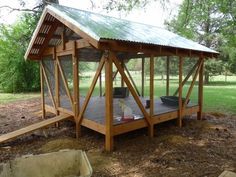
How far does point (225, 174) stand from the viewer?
333 cm

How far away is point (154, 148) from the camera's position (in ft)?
18.4

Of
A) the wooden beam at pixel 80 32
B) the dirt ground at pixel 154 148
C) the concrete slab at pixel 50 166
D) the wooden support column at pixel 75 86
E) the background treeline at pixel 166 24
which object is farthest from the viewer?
the background treeline at pixel 166 24

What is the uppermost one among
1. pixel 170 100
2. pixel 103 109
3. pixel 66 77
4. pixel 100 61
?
pixel 100 61

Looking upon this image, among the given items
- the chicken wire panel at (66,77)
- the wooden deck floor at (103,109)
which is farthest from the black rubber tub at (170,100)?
the chicken wire panel at (66,77)

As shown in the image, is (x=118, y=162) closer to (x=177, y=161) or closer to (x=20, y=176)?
(x=177, y=161)

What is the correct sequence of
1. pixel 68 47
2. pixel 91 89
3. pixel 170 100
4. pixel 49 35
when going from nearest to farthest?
pixel 91 89
pixel 68 47
pixel 49 35
pixel 170 100

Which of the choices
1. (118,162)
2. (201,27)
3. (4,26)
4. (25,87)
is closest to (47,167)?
(118,162)

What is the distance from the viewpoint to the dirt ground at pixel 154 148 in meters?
4.50

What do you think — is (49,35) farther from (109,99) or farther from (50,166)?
(50,166)

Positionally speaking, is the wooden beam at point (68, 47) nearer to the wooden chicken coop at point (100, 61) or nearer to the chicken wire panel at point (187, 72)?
the wooden chicken coop at point (100, 61)

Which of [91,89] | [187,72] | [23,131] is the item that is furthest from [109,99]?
[187,72]

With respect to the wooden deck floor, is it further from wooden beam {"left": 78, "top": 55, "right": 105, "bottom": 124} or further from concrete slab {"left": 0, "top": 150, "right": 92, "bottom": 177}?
concrete slab {"left": 0, "top": 150, "right": 92, "bottom": 177}

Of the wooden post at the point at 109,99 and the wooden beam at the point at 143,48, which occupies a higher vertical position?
the wooden beam at the point at 143,48

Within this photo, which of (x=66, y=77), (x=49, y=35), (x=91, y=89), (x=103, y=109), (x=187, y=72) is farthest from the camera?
(x=187, y=72)
